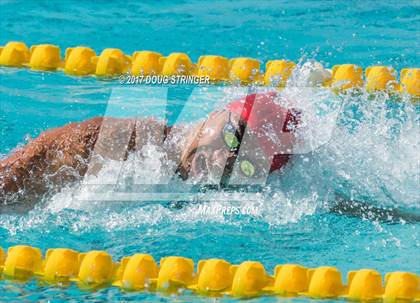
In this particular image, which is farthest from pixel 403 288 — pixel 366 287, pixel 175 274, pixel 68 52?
pixel 68 52

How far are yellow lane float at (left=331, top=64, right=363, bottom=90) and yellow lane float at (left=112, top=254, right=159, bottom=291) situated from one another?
95.9 inches

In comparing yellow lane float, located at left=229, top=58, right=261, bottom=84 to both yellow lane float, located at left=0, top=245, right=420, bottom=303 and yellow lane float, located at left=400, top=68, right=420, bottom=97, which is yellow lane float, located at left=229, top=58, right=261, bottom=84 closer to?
yellow lane float, located at left=400, top=68, right=420, bottom=97

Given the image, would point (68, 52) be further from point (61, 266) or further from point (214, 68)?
point (61, 266)

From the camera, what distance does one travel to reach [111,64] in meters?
5.89

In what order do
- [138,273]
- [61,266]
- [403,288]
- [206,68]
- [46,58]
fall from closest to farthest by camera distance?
[403,288] → [138,273] → [61,266] → [206,68] → [46,58]

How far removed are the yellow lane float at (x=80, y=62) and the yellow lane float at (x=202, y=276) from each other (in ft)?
8.32

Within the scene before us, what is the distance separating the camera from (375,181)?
13.4 ft

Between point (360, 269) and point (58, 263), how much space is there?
3.85 feet

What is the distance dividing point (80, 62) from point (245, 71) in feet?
3.62

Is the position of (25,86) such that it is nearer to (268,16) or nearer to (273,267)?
(268,16)

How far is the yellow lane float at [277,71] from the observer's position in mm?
5629

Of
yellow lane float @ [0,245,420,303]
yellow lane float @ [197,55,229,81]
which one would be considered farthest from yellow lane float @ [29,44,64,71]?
yellow lane float @ [0,245,420,303]

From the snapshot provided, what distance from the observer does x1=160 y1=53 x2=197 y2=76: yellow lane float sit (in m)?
5.82

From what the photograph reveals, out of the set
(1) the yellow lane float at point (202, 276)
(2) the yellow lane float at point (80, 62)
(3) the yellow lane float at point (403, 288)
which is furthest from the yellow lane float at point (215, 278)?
(2) the yellow lane float at point (80, 62)
